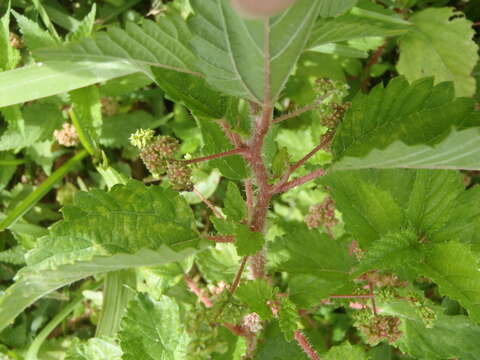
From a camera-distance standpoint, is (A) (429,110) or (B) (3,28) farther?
(B) (3,28)

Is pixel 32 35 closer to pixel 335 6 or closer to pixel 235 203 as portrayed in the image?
pixel 235 203

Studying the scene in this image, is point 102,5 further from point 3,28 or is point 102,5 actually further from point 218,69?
point 218,69

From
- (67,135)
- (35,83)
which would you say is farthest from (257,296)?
(67,135)

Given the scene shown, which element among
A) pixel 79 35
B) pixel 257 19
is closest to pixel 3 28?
pixel 79 35

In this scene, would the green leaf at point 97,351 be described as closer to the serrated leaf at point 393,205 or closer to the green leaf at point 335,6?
the serrated leaf at point 393,205

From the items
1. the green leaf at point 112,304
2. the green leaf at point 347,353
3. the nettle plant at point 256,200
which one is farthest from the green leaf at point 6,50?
the green leaf at point 347,353

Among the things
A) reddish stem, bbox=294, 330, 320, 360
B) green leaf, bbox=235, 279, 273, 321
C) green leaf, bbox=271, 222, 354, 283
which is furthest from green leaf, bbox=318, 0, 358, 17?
reddish stem, bbox=294, 330, 320, 360

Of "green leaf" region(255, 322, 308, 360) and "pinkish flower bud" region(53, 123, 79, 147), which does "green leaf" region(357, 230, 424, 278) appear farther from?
"pinkish flower bud" region(53, 123, 79, 147)
